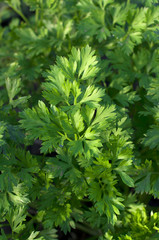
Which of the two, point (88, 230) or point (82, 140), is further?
point (88, 230)

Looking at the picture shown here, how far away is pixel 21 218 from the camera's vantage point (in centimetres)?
139

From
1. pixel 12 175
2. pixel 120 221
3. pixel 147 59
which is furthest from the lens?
pixel 147 59

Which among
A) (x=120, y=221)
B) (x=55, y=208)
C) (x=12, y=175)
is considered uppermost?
(x=12, y=175)

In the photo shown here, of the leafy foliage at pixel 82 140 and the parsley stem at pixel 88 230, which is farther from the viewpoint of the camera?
the parsley stem at pixel 88 230

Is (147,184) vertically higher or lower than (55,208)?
lower

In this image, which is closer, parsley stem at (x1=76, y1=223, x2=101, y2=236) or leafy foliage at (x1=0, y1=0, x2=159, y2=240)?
leafy foliage at (x1=0, y1=0, x2=159, y2=240)

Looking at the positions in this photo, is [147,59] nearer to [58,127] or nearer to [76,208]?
[58,127]

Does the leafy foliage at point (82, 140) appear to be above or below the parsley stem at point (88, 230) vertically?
above

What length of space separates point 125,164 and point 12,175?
1.84 ft

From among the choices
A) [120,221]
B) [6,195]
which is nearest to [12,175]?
[6,195]

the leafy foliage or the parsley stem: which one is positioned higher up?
the leafy foliage

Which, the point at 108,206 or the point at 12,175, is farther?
the point at 12,175

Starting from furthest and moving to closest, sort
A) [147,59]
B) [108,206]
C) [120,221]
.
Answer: [147,59] < [120,221] < [108,206]

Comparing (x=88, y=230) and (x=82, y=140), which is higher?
(x=82, y=140)
